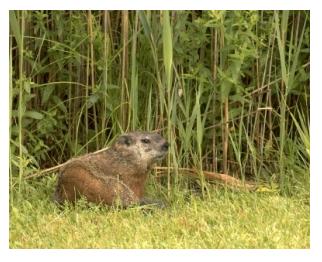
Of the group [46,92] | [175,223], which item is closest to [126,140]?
[46,92]

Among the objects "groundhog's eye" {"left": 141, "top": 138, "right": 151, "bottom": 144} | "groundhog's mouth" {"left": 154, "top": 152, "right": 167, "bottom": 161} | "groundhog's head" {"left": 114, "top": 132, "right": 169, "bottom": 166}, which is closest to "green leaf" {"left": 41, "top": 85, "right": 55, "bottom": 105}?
"groundhog's head" {"left": 114, "top": 132, "right": 169, "bottom": 166}

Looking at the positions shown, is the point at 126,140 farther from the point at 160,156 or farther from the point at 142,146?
the point at 160,156

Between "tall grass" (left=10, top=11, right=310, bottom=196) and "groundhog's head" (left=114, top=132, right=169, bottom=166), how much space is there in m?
0.14

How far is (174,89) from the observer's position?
7.96 metres

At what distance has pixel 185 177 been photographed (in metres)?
7.93

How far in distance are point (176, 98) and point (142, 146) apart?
1.75 feet

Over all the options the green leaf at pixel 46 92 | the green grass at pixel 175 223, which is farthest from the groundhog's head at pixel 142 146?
the green leaf at pixel 46 92

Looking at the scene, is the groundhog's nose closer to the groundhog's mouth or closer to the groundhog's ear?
the groundhog's mouth

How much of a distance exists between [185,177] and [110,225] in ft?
4.06

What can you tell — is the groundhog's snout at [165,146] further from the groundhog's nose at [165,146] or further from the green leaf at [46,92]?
the green leaf at [46,92]

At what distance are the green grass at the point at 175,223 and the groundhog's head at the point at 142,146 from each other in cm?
42
